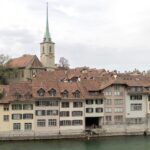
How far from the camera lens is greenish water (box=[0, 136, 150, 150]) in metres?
73.4

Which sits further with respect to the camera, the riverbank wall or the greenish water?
the riverbank wall

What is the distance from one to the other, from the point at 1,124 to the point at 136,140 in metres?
24.2

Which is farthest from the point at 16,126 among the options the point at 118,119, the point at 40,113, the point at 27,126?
the point at 118,119

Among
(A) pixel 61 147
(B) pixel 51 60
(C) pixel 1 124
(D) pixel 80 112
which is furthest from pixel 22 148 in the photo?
(B) pixel 51 60

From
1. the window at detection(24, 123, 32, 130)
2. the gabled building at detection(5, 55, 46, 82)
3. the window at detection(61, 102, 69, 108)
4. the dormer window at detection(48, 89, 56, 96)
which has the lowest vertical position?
the window at detection(24, 123, 32, 130)

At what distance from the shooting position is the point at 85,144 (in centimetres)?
7756

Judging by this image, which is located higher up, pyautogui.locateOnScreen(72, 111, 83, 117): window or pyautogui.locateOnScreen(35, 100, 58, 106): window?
pyautogui.locateOnScreen(35, 100, 58, 106): window

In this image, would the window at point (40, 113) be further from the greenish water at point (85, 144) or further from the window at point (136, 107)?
the window at point (136, 107)

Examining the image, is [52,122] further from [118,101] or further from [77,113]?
[118,101]

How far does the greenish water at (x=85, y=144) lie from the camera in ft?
241

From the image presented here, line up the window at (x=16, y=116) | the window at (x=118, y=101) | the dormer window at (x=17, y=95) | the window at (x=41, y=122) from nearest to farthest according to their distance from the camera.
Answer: the window at (x=16, y=116), the dormer window at (x=17, y=95), the window at (x=41, y=122), the window at (x=118, y=101)

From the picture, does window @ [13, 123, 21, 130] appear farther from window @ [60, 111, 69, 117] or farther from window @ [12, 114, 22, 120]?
window @ [60, 111, 69, 117]

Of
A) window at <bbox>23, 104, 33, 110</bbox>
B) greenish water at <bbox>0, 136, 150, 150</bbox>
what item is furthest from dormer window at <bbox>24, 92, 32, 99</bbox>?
greenish water at <bbox>0, 136, 150, 150</bbox>

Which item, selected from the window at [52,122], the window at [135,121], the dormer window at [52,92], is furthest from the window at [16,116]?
the window at [135,121]
